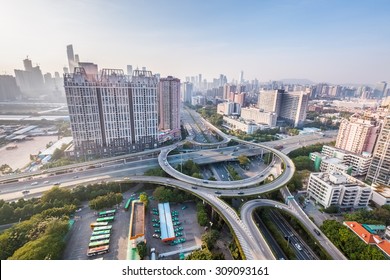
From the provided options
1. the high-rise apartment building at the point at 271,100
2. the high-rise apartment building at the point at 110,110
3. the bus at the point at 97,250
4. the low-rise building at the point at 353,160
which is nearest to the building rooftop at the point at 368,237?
the low-rise building at the point at 353,160

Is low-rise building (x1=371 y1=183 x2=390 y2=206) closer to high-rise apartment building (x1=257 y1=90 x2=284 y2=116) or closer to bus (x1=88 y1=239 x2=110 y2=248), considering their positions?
bus (x1=88 y1=239 x2=110 y2=248)

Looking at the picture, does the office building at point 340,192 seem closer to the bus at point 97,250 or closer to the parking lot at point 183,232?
the parking lot at point 183,232

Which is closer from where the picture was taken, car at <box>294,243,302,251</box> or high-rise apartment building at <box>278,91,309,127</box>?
car at <box>294,243,302,251</box>

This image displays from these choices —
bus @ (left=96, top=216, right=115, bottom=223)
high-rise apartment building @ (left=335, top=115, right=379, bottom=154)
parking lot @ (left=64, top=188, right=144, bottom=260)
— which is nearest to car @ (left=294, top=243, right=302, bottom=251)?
parking lot @ (left=64, top=188, right=144, bottom=260)

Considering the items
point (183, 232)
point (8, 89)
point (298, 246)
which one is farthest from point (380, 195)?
point (8, 89)
